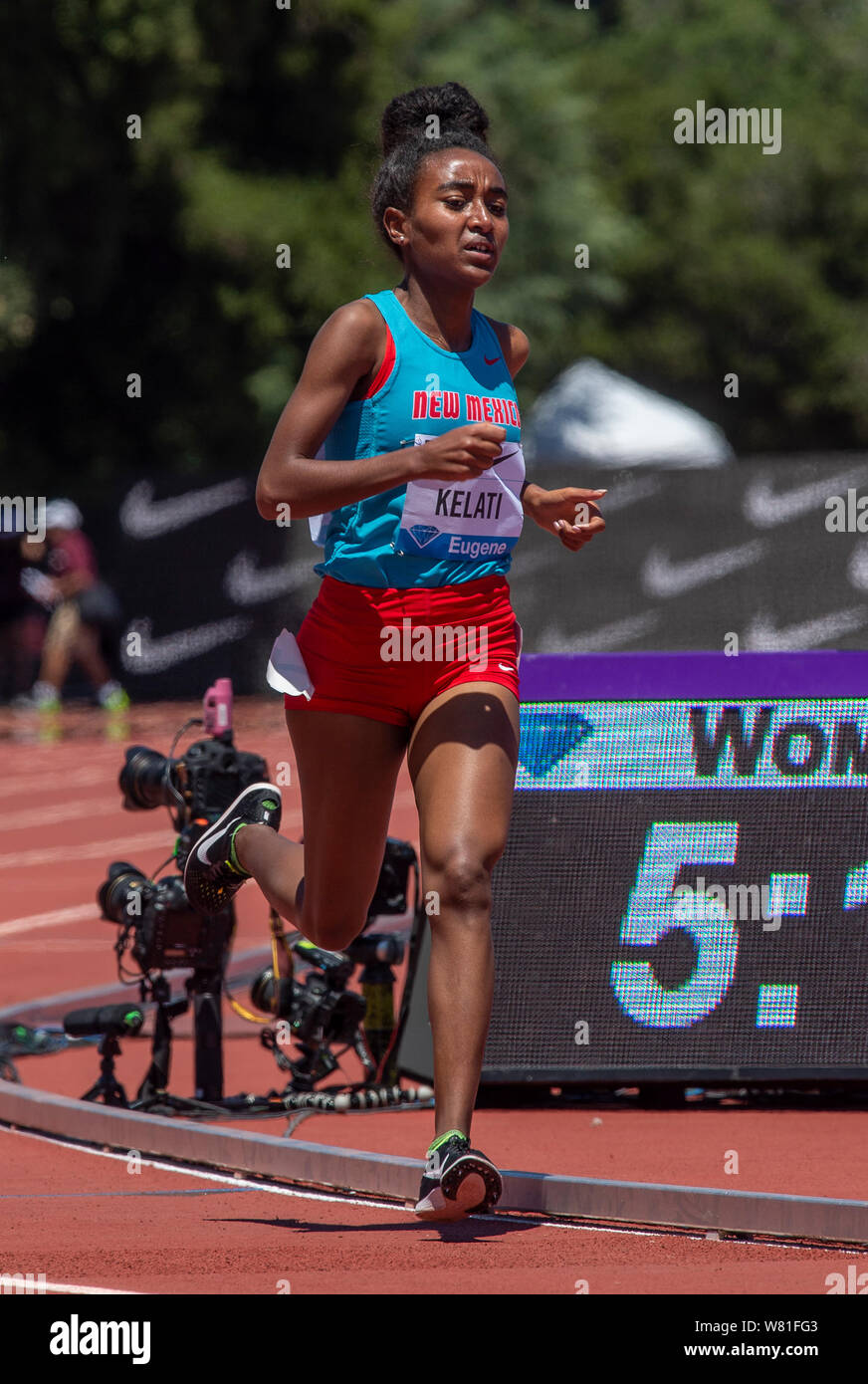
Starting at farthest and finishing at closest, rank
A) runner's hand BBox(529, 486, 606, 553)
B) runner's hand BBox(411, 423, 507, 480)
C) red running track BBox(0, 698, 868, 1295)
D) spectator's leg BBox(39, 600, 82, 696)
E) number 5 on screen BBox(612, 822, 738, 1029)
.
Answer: spectator's leg BBox(39, 600, 82, 696) → number 5 on screen BBox(612, 822, 738, 1029) → runner's hand BBox(529, 486, 606, 553) → runner's hand BBox(411, 423, 507, 480) → red running track BBox(0, 698, 868, 1295)

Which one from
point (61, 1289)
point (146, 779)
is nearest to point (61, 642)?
point (146, 779)

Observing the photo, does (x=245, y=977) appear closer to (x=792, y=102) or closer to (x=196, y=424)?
(x=196, y=424)

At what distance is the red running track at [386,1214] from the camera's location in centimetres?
454

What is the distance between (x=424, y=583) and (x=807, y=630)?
17955 mm

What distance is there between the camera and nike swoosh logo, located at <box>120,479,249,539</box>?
23.8 meters

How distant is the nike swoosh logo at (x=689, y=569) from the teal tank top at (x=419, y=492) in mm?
18215

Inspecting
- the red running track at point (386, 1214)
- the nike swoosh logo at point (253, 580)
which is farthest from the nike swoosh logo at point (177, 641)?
the red running track at point (386, 1214)

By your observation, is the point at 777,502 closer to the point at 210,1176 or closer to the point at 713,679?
the point at 713,679

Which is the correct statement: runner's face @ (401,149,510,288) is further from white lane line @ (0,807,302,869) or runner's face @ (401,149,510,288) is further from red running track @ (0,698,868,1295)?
white lane line @ (0,807,302,869)

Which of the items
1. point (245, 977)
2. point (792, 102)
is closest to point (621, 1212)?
point (245, 977)

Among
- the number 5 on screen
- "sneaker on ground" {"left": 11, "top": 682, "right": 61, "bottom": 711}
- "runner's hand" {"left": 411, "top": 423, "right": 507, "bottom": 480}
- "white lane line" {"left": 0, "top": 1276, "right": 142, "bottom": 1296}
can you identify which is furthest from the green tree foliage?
"white lane line" {"left": 0, "top": 1276, "right": 142, "bottom": 1296}

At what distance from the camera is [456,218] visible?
5.21 metres

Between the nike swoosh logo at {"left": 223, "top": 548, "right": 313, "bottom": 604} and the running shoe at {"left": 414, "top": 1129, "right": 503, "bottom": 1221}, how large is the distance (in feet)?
62.8
